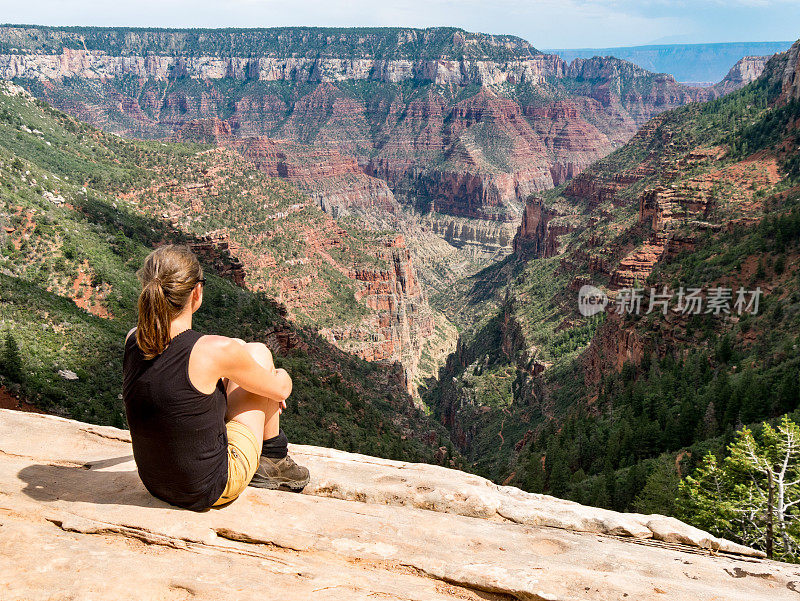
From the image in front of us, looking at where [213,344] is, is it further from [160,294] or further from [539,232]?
[539,232]

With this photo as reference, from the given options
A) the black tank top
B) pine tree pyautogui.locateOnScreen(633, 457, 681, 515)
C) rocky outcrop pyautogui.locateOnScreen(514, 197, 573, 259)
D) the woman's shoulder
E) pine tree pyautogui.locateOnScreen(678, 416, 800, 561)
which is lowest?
pine tree pyautogui.locateOnScreen(633, 457, 681, 515)

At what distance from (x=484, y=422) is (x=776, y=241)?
40.6 m

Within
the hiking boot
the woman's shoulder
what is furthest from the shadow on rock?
the woman's shoulder

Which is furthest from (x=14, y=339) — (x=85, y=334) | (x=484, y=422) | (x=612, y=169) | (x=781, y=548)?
(x=612, y=169)

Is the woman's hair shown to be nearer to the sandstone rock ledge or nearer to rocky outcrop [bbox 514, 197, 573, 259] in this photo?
the sandstone rock ledge

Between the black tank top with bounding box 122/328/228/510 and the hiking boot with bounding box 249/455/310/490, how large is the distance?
1.46 m

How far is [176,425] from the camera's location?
26.6 ft

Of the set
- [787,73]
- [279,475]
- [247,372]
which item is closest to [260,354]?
[247,372]

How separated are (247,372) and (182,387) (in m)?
0.92

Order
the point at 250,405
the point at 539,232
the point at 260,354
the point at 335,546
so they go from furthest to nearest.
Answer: the point at 539,232 → the point at 250,405 → the point at 260,354 → the point at 335,546

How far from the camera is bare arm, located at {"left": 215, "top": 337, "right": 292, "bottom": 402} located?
816 cm

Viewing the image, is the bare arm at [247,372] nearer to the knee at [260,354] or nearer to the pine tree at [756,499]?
the knee at [260,354]

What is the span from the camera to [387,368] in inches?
3086

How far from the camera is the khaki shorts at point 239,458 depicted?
899 centimetres
